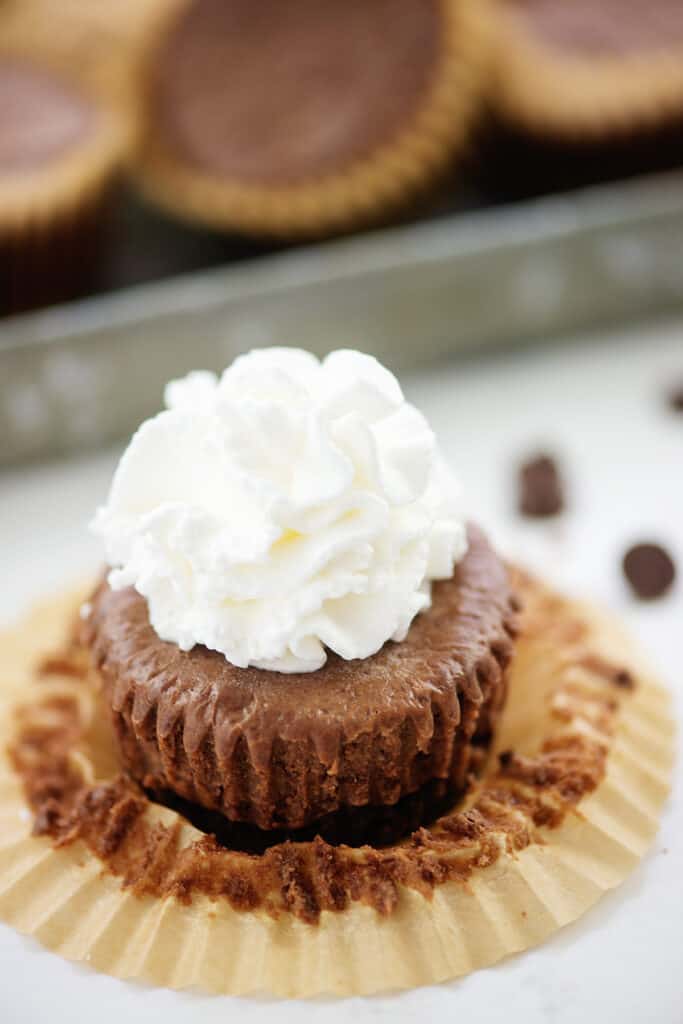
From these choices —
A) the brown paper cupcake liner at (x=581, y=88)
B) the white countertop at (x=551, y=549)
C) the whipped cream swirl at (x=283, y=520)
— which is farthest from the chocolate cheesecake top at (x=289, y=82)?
the whipped cream swirl at (x=283, y=520)

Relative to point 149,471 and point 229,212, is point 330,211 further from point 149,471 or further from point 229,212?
point 149,471

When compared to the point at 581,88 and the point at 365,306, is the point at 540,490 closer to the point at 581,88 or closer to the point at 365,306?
the point at 365,306

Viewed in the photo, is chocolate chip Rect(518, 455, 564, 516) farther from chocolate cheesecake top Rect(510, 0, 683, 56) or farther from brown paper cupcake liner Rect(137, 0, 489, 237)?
chocolate cheesecake top Rect(510, 0, 683, 56)

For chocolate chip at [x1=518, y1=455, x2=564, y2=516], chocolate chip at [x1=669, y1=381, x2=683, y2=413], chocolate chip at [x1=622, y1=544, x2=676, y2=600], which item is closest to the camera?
chocolate chip at [x1=622, y1=544, x2=676, y2=600]

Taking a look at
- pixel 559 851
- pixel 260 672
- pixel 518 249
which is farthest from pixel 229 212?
pixel 559 851

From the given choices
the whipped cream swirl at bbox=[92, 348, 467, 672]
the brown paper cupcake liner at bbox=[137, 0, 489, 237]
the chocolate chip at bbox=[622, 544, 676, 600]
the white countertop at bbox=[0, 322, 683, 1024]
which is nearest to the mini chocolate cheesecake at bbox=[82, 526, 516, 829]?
the whipped cream swirl at bbox=[92, 348, 467, 672]
